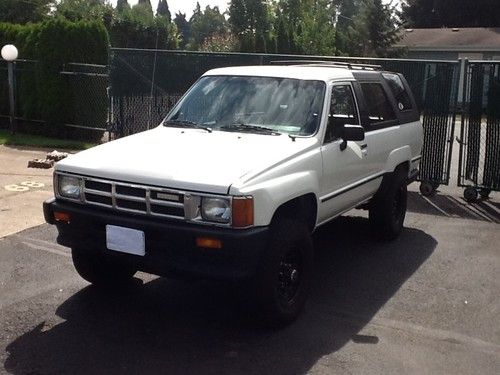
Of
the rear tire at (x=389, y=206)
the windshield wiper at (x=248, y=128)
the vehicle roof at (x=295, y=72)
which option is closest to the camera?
the windshield wiper at (x=248, y=128)

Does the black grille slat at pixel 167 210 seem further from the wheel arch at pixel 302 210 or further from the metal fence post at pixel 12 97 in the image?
the metal fence post at pixel 12 97

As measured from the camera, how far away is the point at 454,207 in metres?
9.36

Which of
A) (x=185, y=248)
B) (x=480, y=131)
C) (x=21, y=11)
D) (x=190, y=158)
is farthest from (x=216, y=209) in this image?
(x=21, y=11)

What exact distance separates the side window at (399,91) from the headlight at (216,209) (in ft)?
11.8

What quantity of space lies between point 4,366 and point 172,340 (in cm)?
109

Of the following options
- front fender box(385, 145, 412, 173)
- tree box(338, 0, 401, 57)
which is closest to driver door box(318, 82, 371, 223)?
front fender box(385, 145, 412, 173)

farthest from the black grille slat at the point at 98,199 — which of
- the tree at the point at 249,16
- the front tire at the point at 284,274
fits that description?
the tree at the point at 249,16

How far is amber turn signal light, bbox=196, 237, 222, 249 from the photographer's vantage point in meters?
4.29

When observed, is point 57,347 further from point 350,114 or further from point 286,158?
point 350,114

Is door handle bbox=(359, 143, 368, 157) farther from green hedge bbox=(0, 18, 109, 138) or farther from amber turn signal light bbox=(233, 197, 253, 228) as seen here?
green hedge bbox=(0, 18, 109, 138)

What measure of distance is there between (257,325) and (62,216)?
5.31 feet

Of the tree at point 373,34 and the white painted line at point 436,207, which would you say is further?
the tree at point 373,34

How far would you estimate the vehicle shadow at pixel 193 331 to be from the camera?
4.25m

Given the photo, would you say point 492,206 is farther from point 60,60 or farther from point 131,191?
point 60,60
